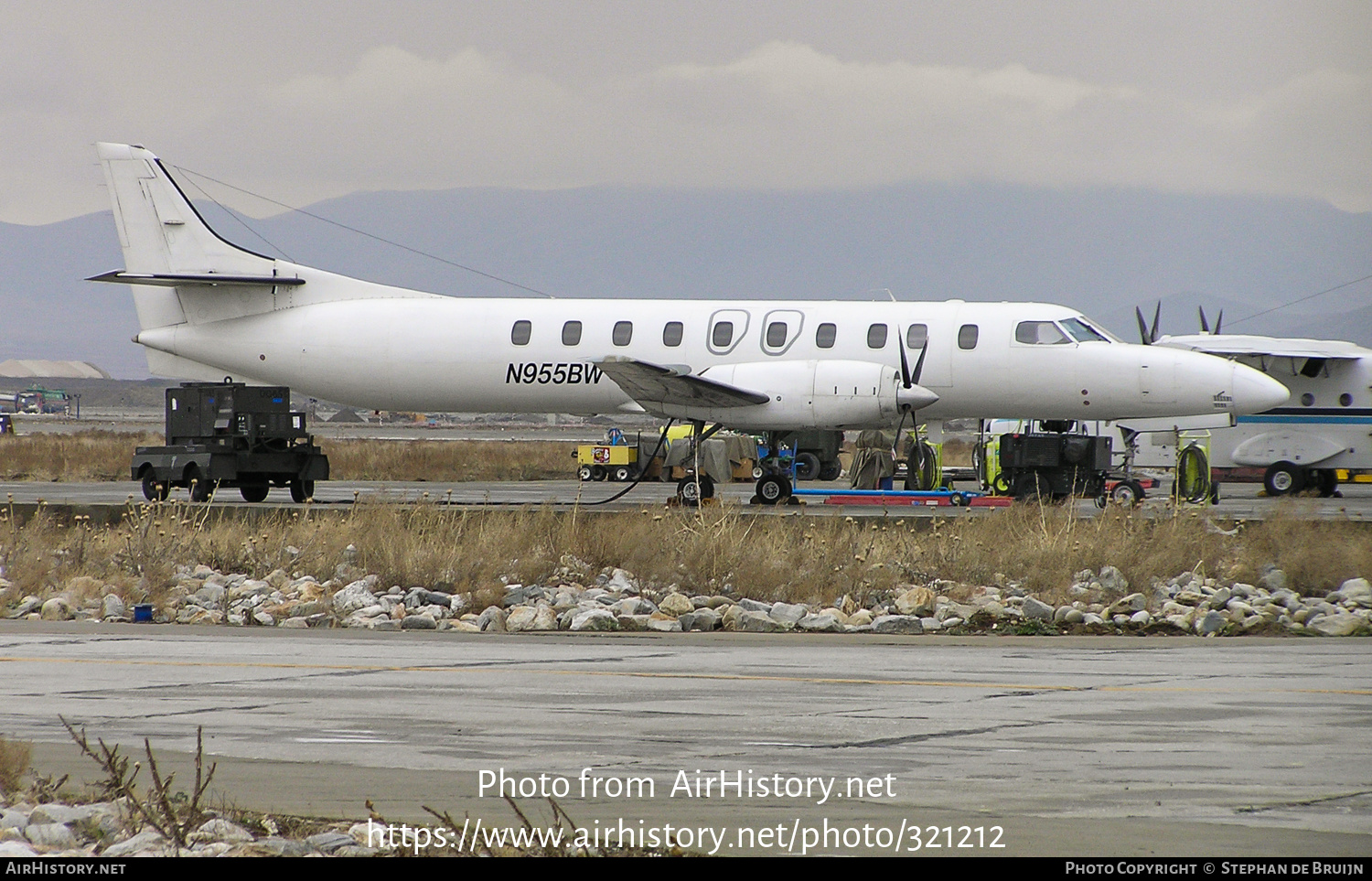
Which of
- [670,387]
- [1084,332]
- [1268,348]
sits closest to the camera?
[670,387]

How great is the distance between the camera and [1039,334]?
26.8 meters

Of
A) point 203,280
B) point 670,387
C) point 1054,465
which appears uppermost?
point 203,280

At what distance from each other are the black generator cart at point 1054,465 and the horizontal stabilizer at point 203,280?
A: 1551 cm

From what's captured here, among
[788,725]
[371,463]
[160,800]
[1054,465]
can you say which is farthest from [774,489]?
[371,463]

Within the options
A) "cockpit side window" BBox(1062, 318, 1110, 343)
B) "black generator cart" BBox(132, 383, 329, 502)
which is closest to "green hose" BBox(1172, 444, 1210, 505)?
"cockpit side window" BBox(1062, 318, 1110, 343)

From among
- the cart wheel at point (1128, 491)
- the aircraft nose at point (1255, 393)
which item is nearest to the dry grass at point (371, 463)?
the cart wheel at point (1128, 491)

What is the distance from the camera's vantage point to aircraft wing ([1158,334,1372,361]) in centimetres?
3231

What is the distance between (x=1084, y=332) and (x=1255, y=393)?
3349 millimetres

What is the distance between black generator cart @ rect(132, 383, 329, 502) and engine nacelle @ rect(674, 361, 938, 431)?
26.0 ft

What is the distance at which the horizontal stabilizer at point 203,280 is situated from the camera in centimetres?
2911

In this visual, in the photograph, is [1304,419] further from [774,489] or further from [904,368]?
[774,489]

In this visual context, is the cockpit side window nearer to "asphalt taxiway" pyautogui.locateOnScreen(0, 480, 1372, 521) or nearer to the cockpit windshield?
the cockpit windshield

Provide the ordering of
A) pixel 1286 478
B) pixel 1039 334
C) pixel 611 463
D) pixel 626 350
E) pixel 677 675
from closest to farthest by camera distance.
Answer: pixel 677 675 < pixel 1039 334 < pixel 626 350 < pixel 1286 478 < pixel 611 463

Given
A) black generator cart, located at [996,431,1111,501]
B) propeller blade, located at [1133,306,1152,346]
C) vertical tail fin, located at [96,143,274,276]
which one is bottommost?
black generator cart, located at [996,431,1111,501]
